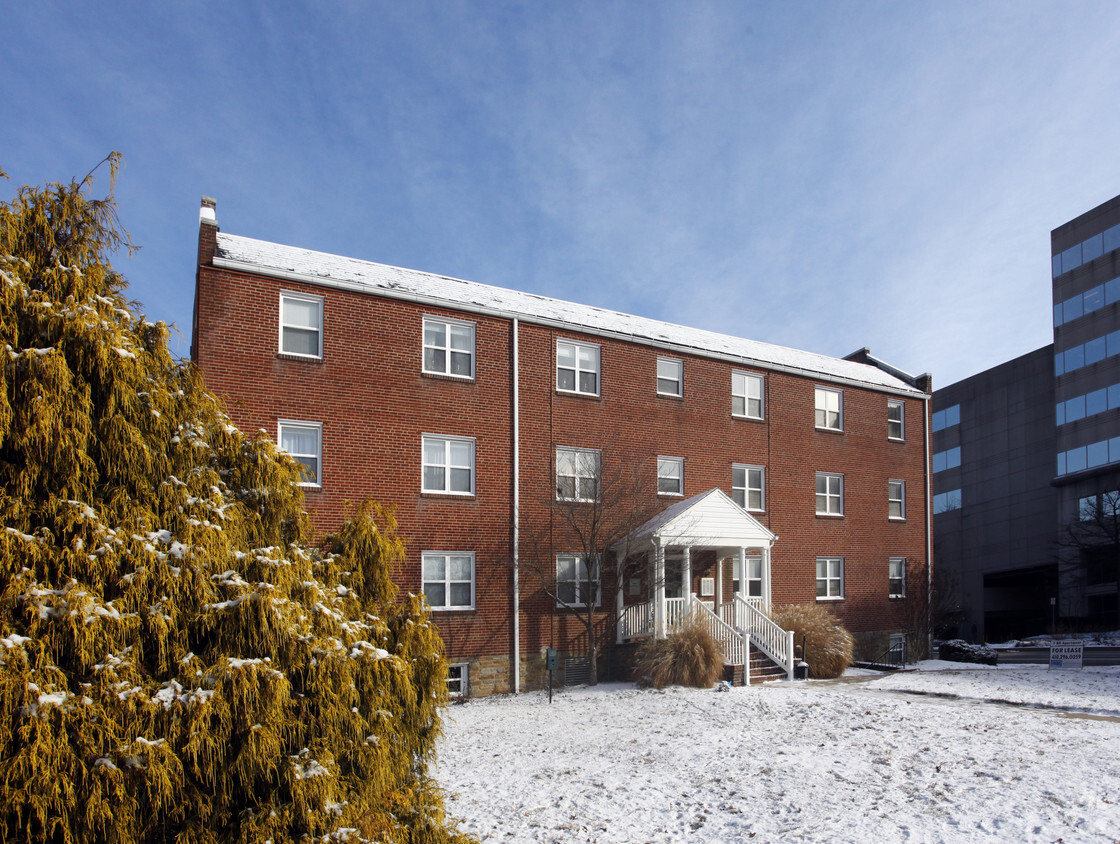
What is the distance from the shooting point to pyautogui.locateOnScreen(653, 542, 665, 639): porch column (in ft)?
65.9

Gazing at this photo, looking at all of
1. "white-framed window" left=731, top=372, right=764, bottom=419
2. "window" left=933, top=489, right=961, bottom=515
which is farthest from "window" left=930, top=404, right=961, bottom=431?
"white-framed window" left=731, top=372, right=764, bottom=419

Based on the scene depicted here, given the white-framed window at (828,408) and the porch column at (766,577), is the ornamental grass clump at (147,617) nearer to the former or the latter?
the porch column at (766,577)

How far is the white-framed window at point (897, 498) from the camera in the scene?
92.6ft

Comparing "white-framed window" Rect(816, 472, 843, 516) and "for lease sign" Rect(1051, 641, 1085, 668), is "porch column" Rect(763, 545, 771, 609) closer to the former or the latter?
"white-framed window" Rect(816, 472, 843, 516)

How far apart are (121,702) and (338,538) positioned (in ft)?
9.34

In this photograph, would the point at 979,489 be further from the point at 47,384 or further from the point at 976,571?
the point at 47,384

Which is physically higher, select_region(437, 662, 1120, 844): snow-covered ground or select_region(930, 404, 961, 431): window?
select_region(930, 404, 961, 431): window

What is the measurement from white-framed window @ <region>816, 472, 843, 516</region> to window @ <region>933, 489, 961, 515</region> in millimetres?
47066

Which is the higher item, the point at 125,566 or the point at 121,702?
Result: the point at 125,566

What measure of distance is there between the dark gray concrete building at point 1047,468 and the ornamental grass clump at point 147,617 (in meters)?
46.2

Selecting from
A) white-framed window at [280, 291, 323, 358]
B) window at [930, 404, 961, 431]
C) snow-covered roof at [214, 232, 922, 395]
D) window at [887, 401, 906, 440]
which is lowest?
window at [887, 401, 906, 440]

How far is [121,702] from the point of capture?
16.7ft

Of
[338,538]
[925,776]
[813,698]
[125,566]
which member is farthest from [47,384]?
[813,698]

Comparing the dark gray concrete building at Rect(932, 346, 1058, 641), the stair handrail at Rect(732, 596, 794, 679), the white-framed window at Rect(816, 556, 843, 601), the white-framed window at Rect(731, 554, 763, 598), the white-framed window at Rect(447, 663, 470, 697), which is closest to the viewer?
the white-framed window at Rect(447, 663, 470, 697)
